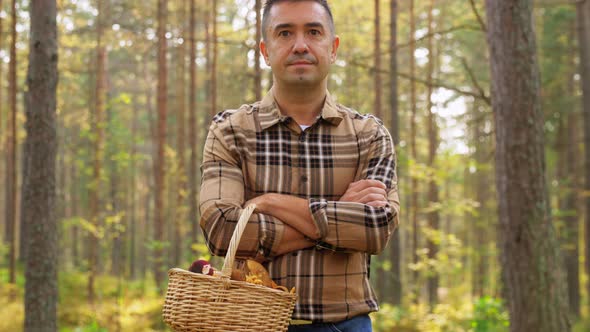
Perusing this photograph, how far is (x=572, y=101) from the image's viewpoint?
1911 cm

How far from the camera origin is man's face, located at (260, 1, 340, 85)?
8.61ft

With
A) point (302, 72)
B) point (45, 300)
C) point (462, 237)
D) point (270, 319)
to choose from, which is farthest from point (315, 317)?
point (462, 237)

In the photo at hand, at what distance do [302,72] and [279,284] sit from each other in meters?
0.91

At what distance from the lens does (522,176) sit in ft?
19.4

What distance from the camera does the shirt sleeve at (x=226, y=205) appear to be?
2.47m

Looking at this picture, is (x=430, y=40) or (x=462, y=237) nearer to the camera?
(x=430, y=40)

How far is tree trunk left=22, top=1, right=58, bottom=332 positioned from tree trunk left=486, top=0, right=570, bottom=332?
469cm

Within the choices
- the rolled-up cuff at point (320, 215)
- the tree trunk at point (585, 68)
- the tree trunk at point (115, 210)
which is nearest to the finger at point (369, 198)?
the rolled-up cuff at point (320, 215)

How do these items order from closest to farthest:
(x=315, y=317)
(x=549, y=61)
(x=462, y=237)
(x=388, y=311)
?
(x=315, y=317)
(x=388, y=311)
(x=549, y=61)
(x=462, y=237)

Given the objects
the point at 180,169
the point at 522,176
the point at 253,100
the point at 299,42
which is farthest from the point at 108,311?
the point at 299,42

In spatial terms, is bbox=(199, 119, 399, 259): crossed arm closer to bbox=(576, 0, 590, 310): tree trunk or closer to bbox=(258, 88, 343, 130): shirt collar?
bbox=(258, 88, 343, 130): shirt collar

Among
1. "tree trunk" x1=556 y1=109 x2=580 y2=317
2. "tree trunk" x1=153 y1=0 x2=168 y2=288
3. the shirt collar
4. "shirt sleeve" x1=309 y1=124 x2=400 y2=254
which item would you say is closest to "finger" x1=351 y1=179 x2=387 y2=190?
"shirt sleeve" x1=309 y1=124 x2=400 y2=254

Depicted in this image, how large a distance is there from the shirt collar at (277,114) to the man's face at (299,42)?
4.8 inches

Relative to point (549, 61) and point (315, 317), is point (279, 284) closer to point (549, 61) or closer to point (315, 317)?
point (315, 317)
